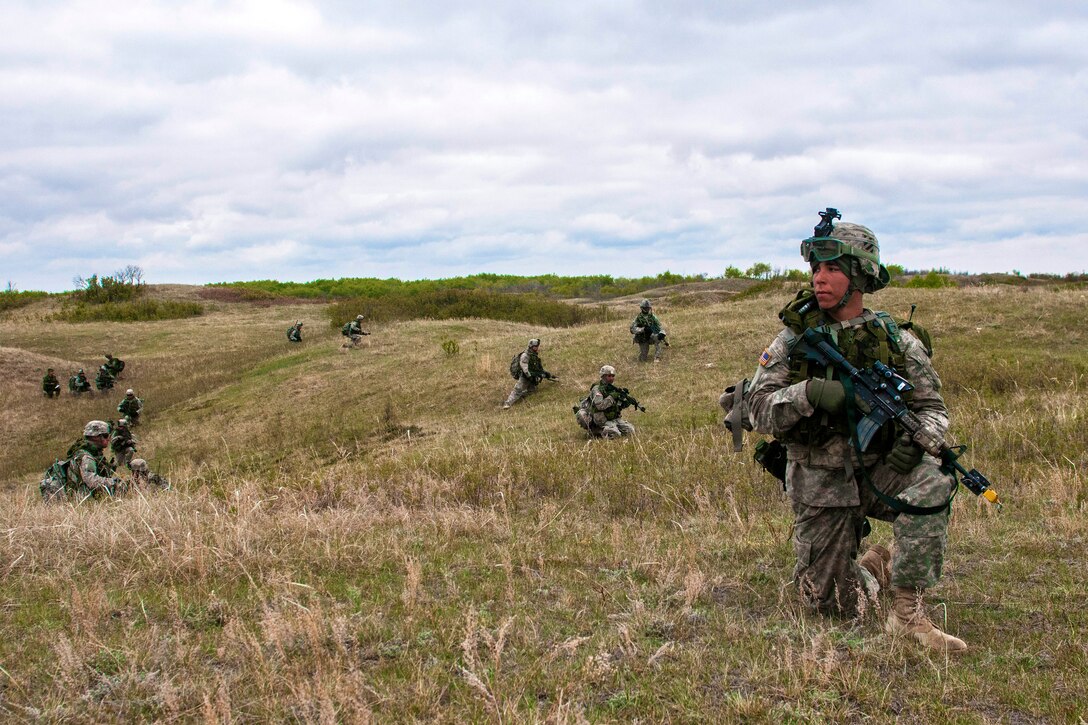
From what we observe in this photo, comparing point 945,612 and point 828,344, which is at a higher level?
point 828,344

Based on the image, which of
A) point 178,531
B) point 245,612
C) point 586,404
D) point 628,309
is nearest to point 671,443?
point 586,404

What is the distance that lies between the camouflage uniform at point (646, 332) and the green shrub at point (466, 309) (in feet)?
62.1

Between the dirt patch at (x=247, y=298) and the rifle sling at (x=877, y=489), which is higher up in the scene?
the dirt patch at (x=247, y=298)

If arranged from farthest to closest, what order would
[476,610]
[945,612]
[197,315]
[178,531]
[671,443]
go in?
[197,315]
[671,443]
[178,531]
[476,610]
[945,612]

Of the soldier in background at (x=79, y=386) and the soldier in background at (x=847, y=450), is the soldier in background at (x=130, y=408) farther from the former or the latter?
the soldier in background at (x=847, y=450)

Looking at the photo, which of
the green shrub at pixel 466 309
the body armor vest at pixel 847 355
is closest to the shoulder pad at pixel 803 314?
the body armor vest at pixel 847 355

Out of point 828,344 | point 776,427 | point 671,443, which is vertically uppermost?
point 828,344

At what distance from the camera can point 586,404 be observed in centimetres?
1379

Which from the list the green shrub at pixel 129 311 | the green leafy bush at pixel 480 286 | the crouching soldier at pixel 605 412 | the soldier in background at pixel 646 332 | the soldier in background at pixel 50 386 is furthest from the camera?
the green leafy bush at pixel 480 286

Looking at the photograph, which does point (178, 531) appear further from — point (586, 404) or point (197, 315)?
point (197, 315)

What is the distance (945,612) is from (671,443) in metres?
7.17

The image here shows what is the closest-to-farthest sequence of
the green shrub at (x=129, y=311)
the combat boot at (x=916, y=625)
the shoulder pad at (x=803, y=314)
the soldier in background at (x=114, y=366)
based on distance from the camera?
the combat boot at (x=916, y=625) < the shoulder pad at (x=803, y=314) < the soldier in background at (x=114, y=366) < the green shrub at (x=129, y=311)

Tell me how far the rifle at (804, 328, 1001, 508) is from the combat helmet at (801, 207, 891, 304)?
0.37m

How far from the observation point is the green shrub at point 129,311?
46469 millimetres
